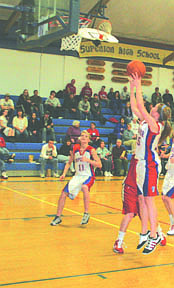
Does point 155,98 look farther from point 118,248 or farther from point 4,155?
point 118,248

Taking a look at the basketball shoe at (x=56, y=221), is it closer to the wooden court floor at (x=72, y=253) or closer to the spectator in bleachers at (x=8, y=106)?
the wooden court floor at (x=72, y=253)

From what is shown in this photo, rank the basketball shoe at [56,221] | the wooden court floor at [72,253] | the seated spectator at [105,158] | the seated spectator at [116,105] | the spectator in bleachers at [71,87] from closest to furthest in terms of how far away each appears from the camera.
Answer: the wooden court floor at [72,253] → the basketball shoe at [56,221] → the seated spectator at [105,158] → the spectator in bleachers at [71,87] → the seated spectator at [116,105]

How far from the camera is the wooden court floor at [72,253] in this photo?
3.62 meters

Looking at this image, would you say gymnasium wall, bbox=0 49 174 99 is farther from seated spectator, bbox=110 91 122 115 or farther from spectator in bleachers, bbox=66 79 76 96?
seated spectator, bbox=110 91 122 115

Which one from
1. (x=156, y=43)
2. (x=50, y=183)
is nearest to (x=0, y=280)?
(x=50, y=183)

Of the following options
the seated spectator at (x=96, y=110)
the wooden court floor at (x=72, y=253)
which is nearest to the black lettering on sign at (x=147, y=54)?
the seated spectator at (x=96, y=110)

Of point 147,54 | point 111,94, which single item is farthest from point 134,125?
point 147,54

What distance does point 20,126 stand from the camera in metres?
13.8

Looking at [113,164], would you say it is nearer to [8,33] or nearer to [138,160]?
[8,33]

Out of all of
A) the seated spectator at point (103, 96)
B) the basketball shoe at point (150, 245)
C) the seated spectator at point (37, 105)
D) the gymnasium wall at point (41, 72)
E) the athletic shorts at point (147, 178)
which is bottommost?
the basketball shoe at point (150, 245)

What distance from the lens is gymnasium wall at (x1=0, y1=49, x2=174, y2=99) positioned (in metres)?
17.3

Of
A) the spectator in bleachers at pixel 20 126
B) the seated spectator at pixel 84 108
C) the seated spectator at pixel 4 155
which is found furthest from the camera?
the seated spectator at pixel 84 108

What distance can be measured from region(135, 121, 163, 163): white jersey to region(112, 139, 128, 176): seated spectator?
9.86 meters

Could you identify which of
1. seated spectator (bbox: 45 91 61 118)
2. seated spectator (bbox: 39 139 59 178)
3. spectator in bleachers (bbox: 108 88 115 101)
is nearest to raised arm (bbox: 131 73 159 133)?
seated spectator (bbox: 39 139 59 178)
